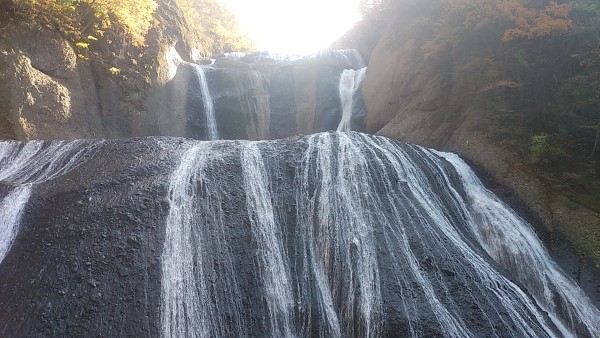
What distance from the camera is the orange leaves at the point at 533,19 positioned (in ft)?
35.1

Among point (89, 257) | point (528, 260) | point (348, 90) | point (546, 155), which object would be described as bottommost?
point (528, 260)

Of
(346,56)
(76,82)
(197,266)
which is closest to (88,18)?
(76,82)

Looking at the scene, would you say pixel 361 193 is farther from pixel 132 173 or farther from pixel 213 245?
pixel 132 173

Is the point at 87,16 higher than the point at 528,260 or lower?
higher

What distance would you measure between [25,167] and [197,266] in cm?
461

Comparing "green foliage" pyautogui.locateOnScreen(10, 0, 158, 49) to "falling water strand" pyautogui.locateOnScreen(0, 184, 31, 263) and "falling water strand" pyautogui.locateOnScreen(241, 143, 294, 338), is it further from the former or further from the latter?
"falling water strand" pyautogui.locateOnScreen(241, 143, 294, 338)

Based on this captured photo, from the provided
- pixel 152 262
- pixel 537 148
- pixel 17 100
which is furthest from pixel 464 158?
pixel 17 100

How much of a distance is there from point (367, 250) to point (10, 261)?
21.1 feet

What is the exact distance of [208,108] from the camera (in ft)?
56.0

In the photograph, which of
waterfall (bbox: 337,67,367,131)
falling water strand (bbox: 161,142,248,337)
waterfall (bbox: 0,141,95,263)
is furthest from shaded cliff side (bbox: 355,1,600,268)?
waterfall (bbox: 0,141,95,263)

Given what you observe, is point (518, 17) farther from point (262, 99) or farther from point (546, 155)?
point (262, 99)

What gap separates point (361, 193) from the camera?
8.66m

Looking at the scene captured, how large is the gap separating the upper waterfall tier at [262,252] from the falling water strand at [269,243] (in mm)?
26

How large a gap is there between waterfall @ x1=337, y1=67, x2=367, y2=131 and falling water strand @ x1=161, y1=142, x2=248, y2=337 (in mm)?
10435
